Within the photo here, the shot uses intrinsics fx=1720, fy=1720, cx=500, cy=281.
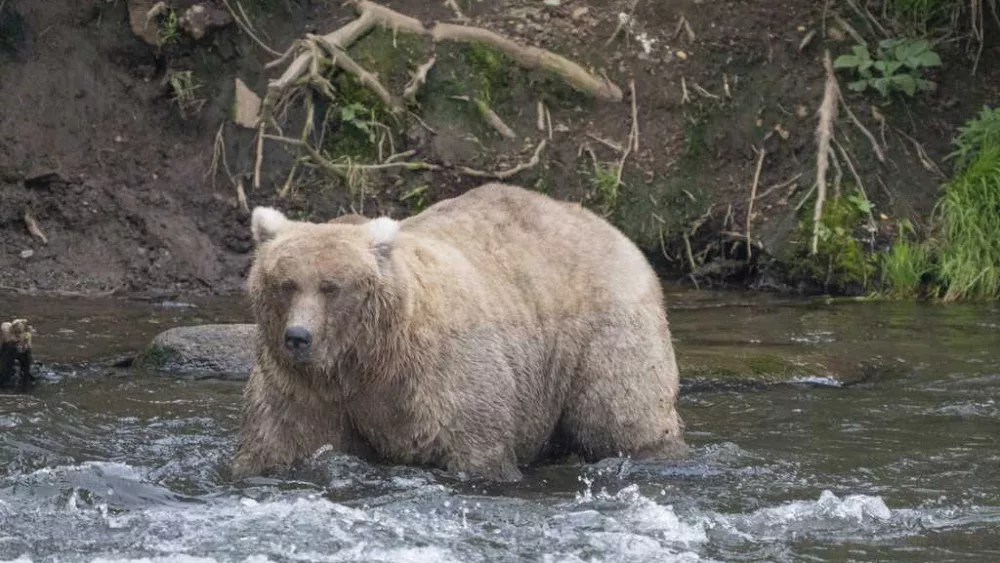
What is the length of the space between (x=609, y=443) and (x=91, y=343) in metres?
4.02

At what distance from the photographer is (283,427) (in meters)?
7.20

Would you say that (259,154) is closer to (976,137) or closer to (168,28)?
(168,28)

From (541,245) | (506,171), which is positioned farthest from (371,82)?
(541,245)

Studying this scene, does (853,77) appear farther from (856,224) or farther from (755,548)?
(755,548)

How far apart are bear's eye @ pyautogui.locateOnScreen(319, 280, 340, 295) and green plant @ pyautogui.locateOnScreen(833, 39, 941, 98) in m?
7.79

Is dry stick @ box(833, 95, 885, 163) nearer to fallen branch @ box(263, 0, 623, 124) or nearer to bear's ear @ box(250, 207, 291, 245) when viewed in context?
fallen branch @ box(263, 0, 623, 124)

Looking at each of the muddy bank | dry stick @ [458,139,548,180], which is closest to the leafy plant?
the muddy bank

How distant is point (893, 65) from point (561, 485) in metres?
7.14

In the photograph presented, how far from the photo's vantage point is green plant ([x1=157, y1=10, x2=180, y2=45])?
13430mm

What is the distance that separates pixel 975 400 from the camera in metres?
9.67

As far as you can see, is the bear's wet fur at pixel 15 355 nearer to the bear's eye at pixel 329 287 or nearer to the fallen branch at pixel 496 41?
the bear's eye at pixel 329 287

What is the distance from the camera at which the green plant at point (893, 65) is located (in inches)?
536

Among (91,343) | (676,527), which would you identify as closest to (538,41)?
(91,343)

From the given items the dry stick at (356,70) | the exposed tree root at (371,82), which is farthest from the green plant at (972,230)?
the dry stick at (356,70)
